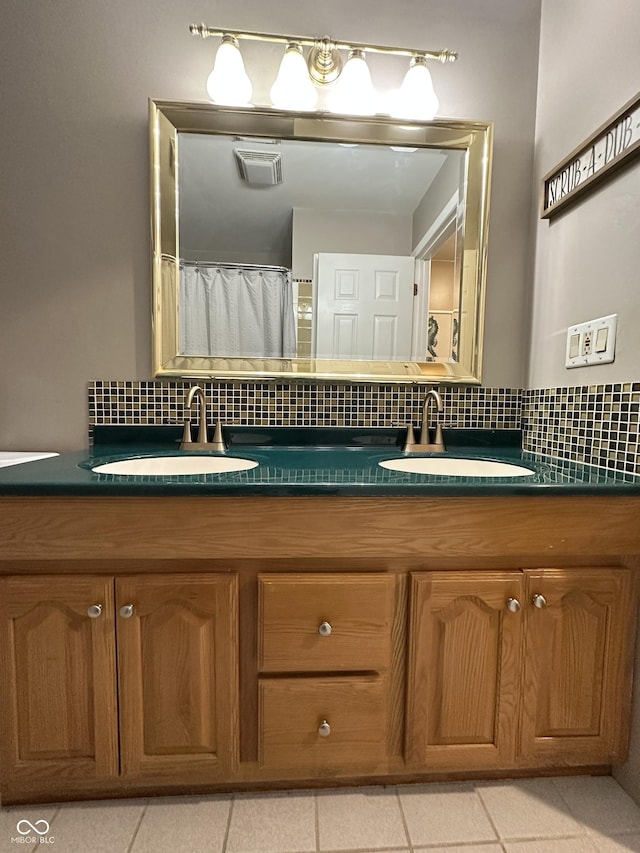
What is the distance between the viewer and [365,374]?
1.24 metres

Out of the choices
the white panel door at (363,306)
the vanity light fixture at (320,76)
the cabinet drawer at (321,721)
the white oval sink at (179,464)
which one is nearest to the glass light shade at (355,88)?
the vanity light fixture at (320,76)

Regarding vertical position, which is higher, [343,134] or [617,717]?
[343,134]

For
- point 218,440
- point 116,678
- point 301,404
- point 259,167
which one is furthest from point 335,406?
point 116,678

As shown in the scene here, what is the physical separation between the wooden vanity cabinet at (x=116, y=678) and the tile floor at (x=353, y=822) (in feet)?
0.25

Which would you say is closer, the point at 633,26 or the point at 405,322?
the point at 633,26

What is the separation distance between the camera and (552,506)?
808 millimetres

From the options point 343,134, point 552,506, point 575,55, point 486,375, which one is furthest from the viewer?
point 486,375

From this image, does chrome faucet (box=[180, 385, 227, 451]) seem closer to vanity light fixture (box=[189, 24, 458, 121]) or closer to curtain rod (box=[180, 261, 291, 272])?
curtain rod (box=[180, 261, 291, 272])

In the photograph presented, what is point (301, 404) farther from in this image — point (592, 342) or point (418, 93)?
point (418, 93)

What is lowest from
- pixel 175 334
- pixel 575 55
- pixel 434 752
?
pixel 434 752

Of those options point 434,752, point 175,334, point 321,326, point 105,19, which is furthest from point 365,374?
point 105,19

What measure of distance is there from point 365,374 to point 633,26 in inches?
38.5

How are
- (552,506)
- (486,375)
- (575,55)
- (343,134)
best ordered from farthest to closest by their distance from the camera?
(486,375), (343,134), (575,55), (552,506)

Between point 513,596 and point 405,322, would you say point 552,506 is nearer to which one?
point 513,596
